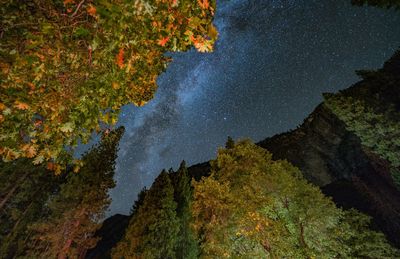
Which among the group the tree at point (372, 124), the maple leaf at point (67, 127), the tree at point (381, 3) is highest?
the tree at point (372, 124)

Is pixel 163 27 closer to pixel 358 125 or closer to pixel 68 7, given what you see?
pixel 68 7

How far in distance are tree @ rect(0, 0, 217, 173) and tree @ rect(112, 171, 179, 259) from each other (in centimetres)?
2333

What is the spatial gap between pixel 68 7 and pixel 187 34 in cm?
177

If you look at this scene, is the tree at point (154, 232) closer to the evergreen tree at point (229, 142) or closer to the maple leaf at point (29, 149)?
the evergreen tree at point (229, 142)

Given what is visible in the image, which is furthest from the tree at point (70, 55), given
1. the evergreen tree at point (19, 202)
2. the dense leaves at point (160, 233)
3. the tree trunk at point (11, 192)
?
the tree trunk at point (11, 192)

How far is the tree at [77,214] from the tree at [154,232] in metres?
4.29

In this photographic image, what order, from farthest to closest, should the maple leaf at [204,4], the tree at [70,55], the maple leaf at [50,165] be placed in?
the maple leaf at [50,165]
the maple leaf at [204,4]
the tree at [70,55]

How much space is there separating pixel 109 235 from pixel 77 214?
39288 mm

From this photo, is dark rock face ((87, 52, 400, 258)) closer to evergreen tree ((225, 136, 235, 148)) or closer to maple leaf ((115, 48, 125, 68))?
evergreen tree ((225, 136, 235, 148))

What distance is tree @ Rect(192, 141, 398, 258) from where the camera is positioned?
16250 millimetres

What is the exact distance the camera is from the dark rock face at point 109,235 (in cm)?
5800

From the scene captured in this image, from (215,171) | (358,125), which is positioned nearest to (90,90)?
(215,171)

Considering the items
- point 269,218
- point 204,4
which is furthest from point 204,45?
point 269,218

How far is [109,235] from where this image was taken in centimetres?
6556
